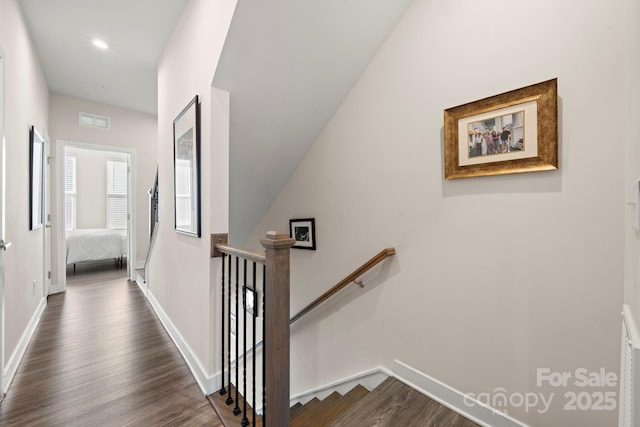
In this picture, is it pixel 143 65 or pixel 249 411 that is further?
pixel 143 65

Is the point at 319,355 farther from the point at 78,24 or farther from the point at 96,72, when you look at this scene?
the point at 96,72

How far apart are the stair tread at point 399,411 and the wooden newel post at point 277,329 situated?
1.39 ft

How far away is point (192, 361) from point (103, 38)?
318 centimetres

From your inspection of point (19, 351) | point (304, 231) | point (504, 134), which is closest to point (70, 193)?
point (19, 351)

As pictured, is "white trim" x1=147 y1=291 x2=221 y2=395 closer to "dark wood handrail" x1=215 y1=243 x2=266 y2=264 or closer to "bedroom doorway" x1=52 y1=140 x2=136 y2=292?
"dark wood handrail" x1=215 y1=243 x2=266 y2=264

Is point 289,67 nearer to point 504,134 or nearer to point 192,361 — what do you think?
point 504,134

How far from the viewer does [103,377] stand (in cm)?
198

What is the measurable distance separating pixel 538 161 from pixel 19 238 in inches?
143

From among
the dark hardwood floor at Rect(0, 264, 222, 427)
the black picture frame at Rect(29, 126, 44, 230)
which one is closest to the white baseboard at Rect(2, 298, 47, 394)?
the dark hardwood floor at Rect(0, 264, 222, 427)

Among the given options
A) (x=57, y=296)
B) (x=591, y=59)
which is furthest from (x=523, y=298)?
(x=57, y=296)

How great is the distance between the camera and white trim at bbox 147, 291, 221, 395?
185 centimetres

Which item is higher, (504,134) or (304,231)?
(504,134)

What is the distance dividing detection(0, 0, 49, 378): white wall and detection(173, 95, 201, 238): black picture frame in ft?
3.47

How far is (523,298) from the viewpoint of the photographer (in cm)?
139
